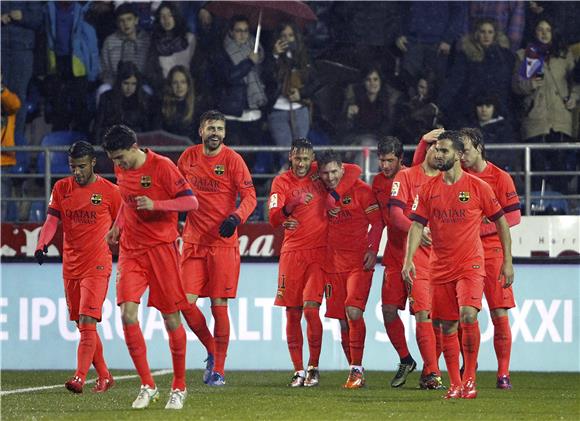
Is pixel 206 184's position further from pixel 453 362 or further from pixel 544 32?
pixel 544 32

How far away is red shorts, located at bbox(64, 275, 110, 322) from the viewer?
425 inches

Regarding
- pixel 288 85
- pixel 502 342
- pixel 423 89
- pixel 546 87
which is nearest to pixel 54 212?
pixel 502 342

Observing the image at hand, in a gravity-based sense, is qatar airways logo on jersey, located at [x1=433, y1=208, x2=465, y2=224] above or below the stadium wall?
above

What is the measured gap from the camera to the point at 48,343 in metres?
14.7

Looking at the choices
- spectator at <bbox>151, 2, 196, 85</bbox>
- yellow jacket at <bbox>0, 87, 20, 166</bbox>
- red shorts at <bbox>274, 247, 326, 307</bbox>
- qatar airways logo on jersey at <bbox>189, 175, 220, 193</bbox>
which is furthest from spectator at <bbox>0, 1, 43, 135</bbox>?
red shorts at <bbox>274, 247, 326, 307</bbox>

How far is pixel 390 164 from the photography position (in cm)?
1188

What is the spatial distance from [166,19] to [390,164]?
6.16m

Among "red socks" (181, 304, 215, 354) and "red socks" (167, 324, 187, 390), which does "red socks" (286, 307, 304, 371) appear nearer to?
"red socks" (181, 304, 215, 354)

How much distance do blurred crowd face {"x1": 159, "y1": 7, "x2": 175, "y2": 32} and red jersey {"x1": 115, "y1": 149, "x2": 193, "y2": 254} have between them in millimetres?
7926

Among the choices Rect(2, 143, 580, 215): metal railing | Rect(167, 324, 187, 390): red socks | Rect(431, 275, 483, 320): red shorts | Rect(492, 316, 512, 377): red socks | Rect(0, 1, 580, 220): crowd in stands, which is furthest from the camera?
Rect(0, 1, 580, 220): crowd in stands

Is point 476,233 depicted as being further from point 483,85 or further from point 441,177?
point 483,85

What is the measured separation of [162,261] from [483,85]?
8077mm

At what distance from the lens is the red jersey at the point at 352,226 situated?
39.3 feet

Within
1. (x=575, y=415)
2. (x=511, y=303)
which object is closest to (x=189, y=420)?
(x=575, y=415)
